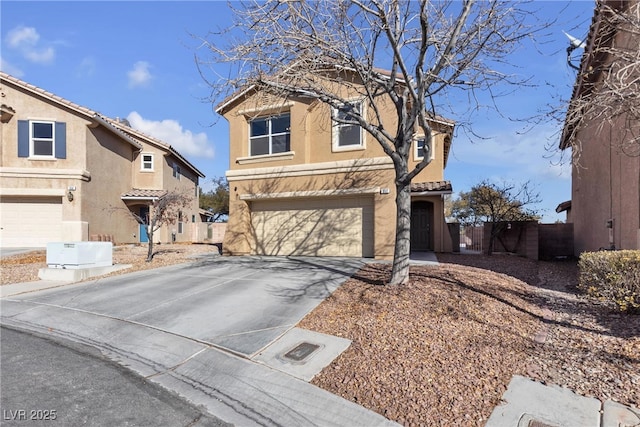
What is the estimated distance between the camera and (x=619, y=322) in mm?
5180

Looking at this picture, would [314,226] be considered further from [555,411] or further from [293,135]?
[555,411]

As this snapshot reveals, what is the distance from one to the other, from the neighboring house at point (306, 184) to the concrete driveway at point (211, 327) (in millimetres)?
2823

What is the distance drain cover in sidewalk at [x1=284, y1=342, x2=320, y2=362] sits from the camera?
4.45 meters

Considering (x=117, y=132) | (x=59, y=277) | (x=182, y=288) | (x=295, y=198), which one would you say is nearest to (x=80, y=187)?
(x=117, y=132)

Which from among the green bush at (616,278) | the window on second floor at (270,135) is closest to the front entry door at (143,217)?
the window on second floor at (270,135)

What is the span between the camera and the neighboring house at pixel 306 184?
12.1 m

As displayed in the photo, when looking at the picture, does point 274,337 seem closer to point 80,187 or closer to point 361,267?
point 361,267

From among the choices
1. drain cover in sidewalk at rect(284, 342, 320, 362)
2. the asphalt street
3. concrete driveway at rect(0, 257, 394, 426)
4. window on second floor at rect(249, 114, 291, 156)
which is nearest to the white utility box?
concrete driveway at rect(0, 257, 394, 426)

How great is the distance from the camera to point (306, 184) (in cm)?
1300

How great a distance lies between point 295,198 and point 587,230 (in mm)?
11392

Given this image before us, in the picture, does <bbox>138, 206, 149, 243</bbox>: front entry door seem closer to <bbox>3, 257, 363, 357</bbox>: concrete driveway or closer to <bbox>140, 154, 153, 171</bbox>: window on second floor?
<bbox>140, 154, 153, 171</bbox>: window on second floor

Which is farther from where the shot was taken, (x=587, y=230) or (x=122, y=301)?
(x=587, y=230)

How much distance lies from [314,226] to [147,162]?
1500 centimetres

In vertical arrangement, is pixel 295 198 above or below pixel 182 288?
above
